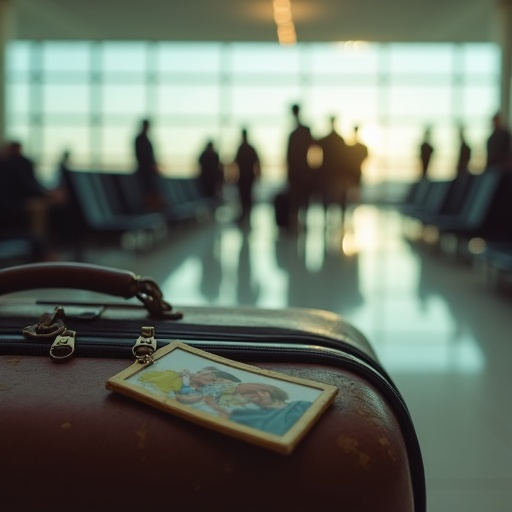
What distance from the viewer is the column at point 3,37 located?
13000 mm

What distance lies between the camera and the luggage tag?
0.76 metres

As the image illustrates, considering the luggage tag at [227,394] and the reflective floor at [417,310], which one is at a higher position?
the luggage tag at [227,394]

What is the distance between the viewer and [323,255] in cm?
766

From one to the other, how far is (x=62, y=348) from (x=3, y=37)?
14.1 m

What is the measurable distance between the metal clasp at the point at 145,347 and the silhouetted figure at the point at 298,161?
9.98 m

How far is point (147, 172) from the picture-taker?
33.6ft

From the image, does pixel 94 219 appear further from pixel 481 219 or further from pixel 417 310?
pixel 481 219

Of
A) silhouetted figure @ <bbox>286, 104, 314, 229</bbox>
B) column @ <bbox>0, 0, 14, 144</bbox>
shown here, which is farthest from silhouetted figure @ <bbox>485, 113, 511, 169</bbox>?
column @ <bbox>0, 0, 14, 144</bbox>

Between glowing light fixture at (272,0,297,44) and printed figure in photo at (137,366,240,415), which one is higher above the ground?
glowing light fixture at (272,0,297,44)

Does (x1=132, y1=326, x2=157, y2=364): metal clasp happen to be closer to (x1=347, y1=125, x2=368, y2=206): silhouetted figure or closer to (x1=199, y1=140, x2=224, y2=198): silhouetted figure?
(x1=347, y1=125, x2=368, y2=206): silhouetted figure

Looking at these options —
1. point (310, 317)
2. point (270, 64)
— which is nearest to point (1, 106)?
point (270, 64)

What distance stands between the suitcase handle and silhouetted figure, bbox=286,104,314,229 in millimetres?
9809

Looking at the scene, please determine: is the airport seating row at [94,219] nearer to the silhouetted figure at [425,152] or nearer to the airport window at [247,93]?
the silhouetted figure at [425,152]

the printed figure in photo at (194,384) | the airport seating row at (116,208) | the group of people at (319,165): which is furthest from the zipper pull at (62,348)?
the group of people at (319,165)
